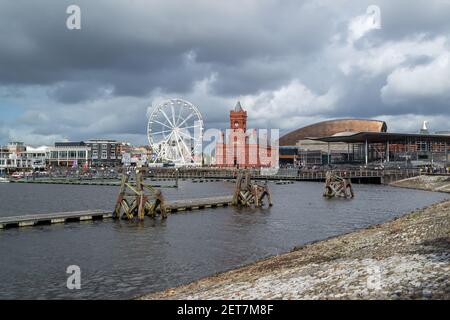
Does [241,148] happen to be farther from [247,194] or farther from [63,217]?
[63,217]

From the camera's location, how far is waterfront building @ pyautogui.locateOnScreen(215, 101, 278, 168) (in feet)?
584

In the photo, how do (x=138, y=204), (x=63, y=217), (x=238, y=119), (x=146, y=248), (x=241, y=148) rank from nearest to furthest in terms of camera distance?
(x=146, y=248) < (x=63, y=217) < (x=138, y=204) < (x=241, y=148) < (x=238, y=119)

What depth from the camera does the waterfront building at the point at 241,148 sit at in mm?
178000

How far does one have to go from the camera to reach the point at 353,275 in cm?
1427

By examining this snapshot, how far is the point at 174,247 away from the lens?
2784 cm

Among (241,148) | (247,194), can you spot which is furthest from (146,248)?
(241,148)

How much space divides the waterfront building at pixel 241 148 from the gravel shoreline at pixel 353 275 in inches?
5911

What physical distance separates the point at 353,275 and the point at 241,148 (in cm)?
16568

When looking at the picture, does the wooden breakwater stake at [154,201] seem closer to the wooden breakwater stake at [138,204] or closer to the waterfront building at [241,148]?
the wooden breakwater stake at [138,204]

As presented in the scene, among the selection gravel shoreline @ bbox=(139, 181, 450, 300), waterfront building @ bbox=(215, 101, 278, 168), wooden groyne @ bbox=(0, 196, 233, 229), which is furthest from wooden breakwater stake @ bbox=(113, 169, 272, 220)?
waterfront building @ bbox=(215, 101, 278, 168)

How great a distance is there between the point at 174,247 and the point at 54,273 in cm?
800

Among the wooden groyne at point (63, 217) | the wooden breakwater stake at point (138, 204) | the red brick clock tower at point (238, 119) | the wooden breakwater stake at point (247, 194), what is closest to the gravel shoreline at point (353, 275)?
the wooden breakwater stake at point (138, 204)
